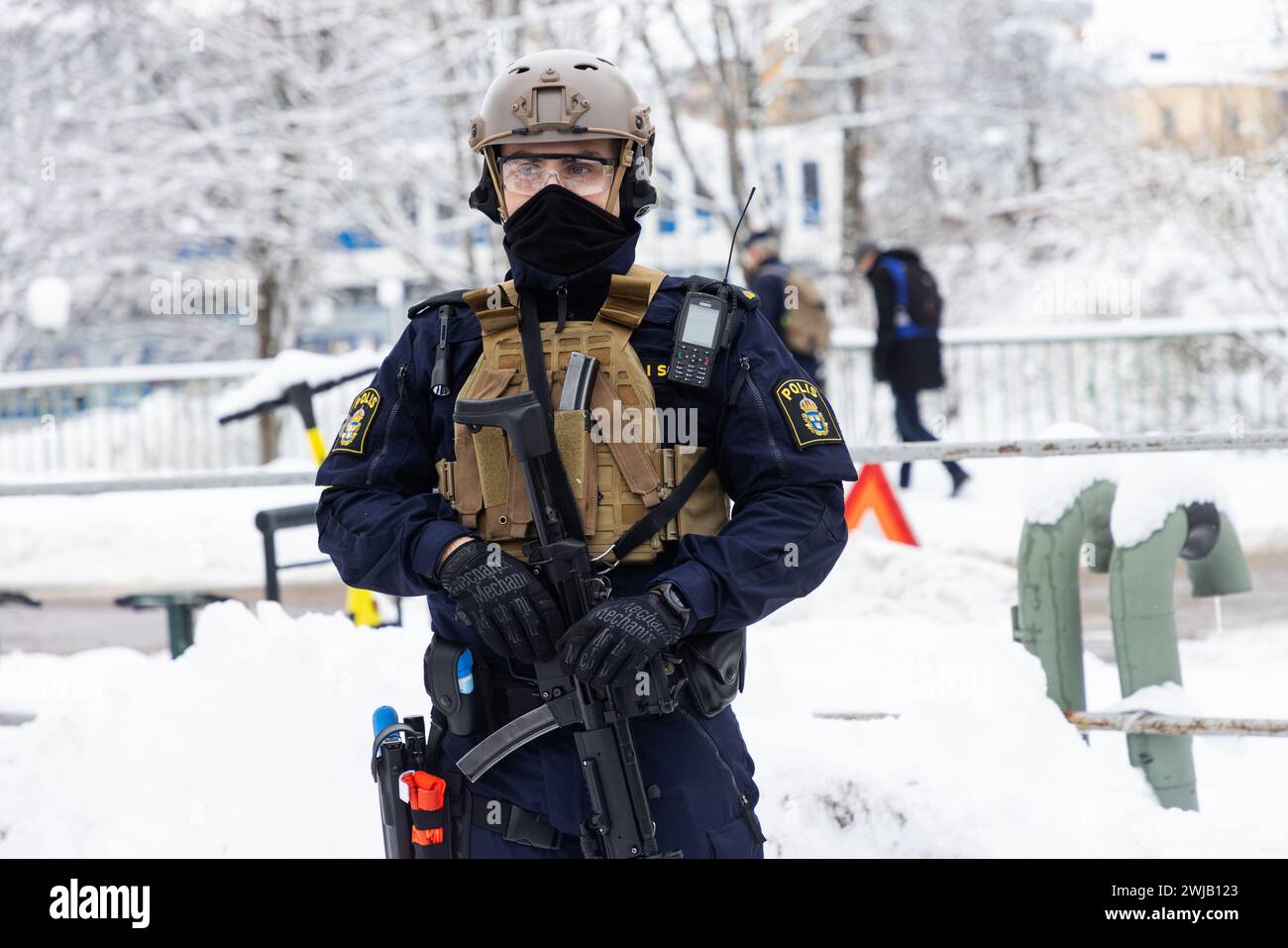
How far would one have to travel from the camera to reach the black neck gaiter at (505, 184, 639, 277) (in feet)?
8.32

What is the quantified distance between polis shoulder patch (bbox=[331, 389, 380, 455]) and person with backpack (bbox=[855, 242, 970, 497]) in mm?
7966

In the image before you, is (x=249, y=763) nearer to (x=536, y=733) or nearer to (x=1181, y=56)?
(x=536, y=733)

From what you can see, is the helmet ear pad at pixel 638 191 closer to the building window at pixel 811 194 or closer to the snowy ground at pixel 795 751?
the snowy ground at pixel 795 751

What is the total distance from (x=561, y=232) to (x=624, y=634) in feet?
2.46

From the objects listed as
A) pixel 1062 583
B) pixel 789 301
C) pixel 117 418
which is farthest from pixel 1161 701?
pixel 117 418

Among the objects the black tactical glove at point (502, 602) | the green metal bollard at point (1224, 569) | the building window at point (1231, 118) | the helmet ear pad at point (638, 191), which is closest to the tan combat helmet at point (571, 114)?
the helmet ear pad at point (638, 191)

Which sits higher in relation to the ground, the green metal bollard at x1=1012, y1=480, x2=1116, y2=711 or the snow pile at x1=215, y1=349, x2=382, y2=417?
the snow pile at x1=215, y1=349, x2=382, y2=417

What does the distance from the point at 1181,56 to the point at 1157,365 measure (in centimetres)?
331

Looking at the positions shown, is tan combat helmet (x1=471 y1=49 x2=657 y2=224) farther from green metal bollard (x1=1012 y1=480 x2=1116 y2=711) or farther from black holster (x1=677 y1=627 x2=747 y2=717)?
green metal bollard (x1=1012 y1=480 x2=1116 y2=711)

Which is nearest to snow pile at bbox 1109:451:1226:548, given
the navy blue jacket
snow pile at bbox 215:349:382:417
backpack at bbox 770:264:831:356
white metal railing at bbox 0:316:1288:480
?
the navy blue jacket

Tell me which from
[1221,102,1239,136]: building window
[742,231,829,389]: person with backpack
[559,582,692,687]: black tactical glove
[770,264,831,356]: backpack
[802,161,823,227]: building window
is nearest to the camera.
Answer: [559,582,692,687]: black tactical glove

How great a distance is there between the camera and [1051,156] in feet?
81.6

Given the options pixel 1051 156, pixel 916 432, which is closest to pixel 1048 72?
pixel 1051 156

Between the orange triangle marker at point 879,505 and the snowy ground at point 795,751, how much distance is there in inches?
75.1
